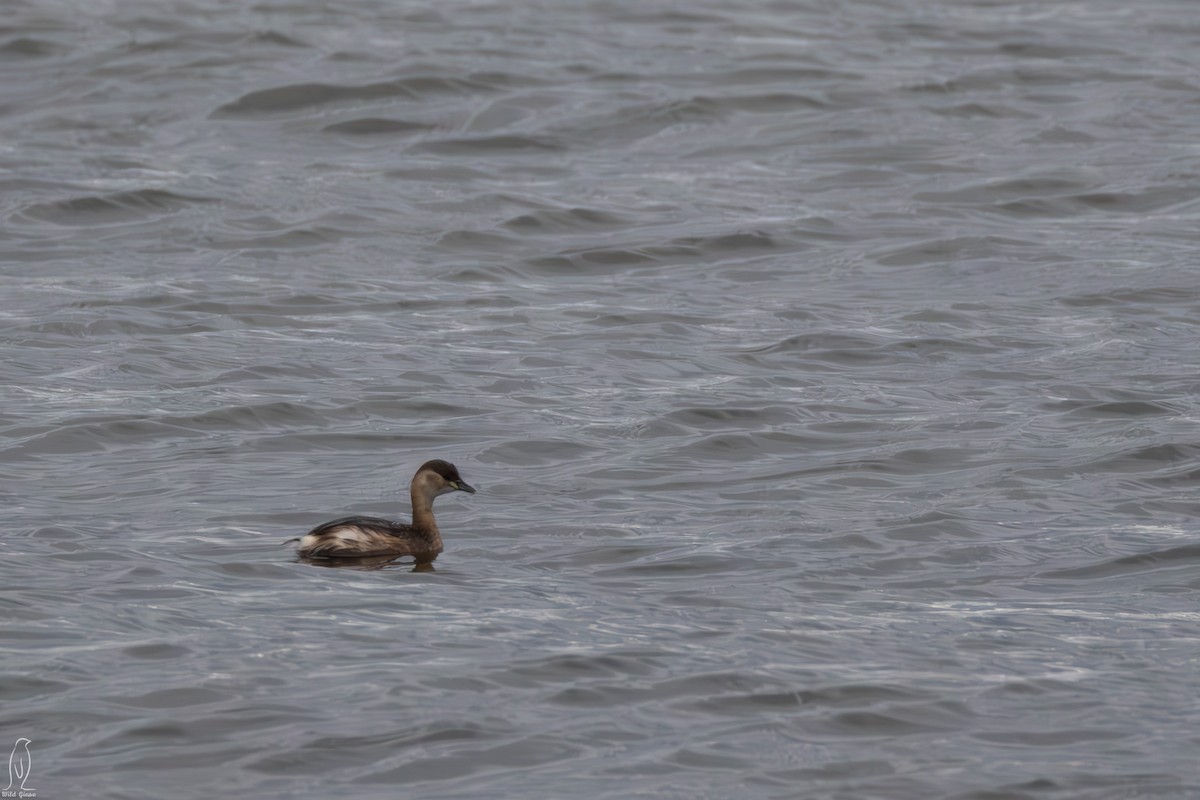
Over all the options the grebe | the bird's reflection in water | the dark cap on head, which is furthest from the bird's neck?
the bird's reflection in water

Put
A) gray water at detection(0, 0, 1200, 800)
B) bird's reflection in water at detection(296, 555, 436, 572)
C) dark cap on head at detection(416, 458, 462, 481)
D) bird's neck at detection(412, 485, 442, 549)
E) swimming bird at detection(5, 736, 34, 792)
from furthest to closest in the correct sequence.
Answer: dark cap on head at detection(416, 458, 462, 481) < bird's neck at detection(412, 485, 442, 549) < bird's reflection in water at detection(296, 555, 436, 572) < gray water at detection(0, 0, 1200, 800) < swimming bird at detection(5, 736, 34, 792)

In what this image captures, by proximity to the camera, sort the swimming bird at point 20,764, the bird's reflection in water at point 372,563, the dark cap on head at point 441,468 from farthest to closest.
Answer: the dark cap on head at point 441,468
the bird's reflection in water at point 372,563
the swimming bird at point 20,764

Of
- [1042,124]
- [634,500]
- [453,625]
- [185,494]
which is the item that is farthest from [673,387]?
[1042,124]

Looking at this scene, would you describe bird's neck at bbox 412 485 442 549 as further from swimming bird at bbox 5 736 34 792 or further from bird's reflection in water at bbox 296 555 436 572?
swimming bird at bbox 5 736 34 792

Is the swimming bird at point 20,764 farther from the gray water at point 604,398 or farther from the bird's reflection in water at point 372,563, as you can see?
the bird's reflection in water at point 372,563

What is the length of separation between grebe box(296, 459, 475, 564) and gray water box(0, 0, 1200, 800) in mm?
147

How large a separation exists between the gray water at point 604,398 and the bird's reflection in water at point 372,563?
9cm

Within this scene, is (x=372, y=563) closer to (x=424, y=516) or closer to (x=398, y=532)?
(x=398, y=532)

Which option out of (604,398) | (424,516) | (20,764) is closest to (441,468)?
(424,516)

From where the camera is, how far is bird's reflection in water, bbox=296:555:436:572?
9.84m

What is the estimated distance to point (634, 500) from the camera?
36.5ft

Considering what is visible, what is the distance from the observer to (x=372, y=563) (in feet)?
32.8

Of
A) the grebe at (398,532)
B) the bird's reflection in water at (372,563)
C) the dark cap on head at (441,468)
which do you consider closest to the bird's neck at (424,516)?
the grebe at (398,532)

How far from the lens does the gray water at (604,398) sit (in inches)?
318
